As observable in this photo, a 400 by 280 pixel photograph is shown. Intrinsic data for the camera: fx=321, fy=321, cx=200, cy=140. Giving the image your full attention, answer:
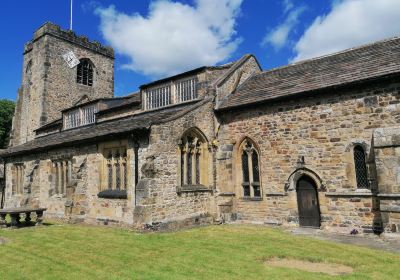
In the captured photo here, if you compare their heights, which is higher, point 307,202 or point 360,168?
point 360,168

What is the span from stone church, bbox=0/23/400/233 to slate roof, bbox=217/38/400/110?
0.19 feet

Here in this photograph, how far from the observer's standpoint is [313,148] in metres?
12.5

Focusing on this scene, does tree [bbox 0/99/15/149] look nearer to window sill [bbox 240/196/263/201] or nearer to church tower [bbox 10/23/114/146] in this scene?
church tower [bbox 10/23/114/146]

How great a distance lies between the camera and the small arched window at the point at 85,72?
31752mm

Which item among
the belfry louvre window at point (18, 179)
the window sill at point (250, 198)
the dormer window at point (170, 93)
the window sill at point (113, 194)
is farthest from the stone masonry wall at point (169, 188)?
the belfry louvre window at point (18, 179)

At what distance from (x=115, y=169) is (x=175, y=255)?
7366 mm

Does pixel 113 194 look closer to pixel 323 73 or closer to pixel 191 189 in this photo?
pixel 191 189

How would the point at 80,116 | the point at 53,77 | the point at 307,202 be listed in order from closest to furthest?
the point at 307,202 < the point at 80,116 < the point at 53,77

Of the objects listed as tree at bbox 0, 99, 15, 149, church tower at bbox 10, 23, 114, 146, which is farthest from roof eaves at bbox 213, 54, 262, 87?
tree at bbox 0, 99, 15, 149

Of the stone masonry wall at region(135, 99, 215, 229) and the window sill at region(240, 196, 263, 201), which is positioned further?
the window sill at region(240, 196, 263, 201)

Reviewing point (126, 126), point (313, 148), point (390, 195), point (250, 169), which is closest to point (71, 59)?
point (126, 126)

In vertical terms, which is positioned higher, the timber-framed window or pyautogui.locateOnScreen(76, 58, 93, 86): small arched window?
pyautogui.locateOnScreen(76, 58, 93, 86): small arched window

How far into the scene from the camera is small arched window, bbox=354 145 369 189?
11.4 metres

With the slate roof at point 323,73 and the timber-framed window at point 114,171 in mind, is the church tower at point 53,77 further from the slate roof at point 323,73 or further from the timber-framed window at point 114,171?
the slate roof at point 323,73
